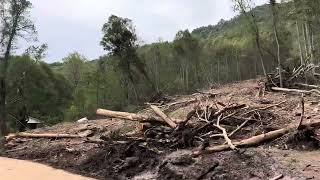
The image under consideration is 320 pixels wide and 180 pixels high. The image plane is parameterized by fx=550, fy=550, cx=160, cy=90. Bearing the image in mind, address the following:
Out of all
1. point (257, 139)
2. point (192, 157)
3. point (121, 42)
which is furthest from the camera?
point (121, 42)

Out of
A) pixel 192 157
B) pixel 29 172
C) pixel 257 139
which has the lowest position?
pixel 29 172

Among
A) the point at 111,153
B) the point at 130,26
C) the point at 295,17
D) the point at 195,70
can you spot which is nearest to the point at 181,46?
the point at 195,70

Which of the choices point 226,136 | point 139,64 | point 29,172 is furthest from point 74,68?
point 226,136

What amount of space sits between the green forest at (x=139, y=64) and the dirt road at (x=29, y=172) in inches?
398

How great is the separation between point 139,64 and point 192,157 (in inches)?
1134

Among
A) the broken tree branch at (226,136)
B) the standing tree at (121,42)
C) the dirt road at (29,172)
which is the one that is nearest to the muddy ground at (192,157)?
the broken tree branch at (226,136)

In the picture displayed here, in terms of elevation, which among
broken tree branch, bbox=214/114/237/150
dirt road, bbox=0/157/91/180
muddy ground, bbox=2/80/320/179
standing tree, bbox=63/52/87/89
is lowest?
dirt road, bbox=0/157/91/180

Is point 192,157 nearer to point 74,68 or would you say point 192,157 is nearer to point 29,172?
point 29,172

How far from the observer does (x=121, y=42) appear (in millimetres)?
40094

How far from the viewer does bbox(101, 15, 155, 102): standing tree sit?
39281 mm

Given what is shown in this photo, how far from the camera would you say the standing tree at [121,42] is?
39281 millimetres

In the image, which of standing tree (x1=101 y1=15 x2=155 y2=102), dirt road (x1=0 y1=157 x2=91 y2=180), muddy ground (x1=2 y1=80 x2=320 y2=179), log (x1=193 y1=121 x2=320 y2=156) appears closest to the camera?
muddy ground (x1=2 y1=80 x2=320 y2=179)

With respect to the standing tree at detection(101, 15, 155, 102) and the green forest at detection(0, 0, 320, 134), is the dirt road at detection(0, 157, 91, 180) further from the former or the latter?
the standing tree at detection(101, 15, 155, 102)

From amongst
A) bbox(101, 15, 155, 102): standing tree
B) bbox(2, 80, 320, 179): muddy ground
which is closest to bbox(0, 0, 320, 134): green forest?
bbox(101, 15, 155, 102): standing tree
